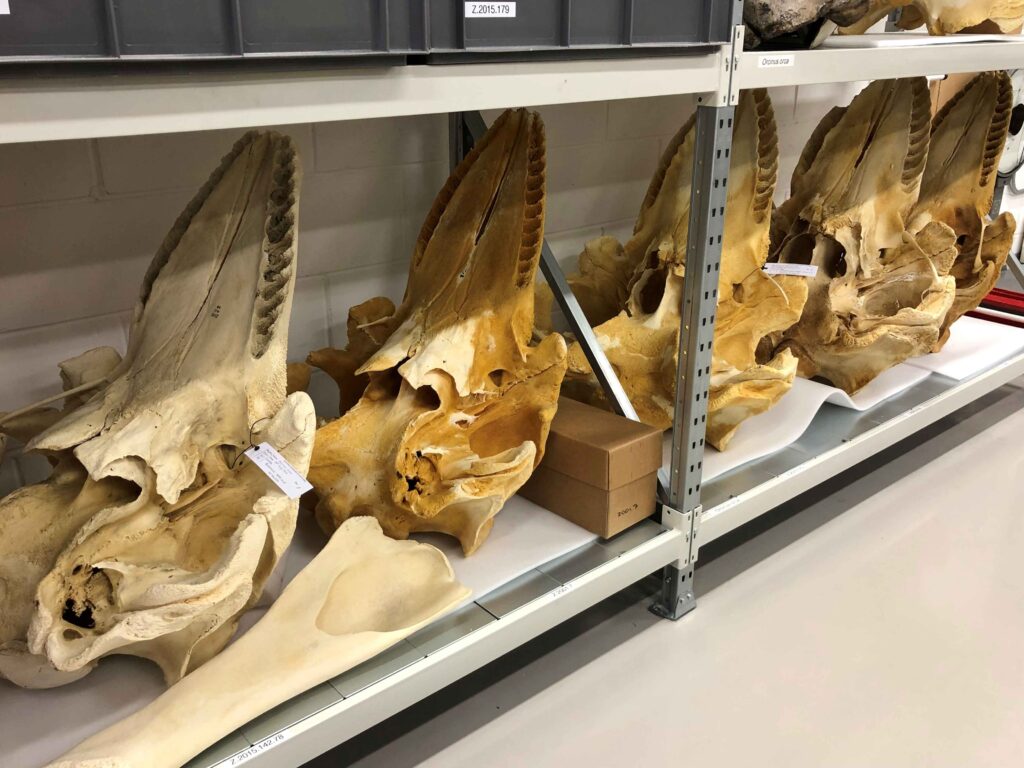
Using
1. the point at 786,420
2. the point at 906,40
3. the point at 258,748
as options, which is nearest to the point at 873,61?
the point at 906,40

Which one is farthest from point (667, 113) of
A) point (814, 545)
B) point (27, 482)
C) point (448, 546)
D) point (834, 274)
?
point (27, 482)

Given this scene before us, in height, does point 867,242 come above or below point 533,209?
below

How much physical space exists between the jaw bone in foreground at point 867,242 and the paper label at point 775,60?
615 mm

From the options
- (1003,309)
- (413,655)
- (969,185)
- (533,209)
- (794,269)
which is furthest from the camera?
(1003,309)

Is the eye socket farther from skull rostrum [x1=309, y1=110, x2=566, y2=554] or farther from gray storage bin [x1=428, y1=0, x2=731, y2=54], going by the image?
gray storage bin [x1=428, y1=0, x2=731, y2=54]

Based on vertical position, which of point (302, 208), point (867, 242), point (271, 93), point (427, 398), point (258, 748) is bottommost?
point (258, 748)

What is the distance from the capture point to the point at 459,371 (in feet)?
4.03

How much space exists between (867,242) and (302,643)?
4.50 feet

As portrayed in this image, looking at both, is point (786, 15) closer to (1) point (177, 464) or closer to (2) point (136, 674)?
(1) point (177, 464)

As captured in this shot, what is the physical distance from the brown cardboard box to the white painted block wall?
50 centimetres

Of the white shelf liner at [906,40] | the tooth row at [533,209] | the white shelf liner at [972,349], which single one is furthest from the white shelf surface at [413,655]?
the white shelf liner at [972,349]

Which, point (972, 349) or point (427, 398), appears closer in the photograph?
point (427, 398)

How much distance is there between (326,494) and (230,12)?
0.68 metres

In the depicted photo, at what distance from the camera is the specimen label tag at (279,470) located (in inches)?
37.2
